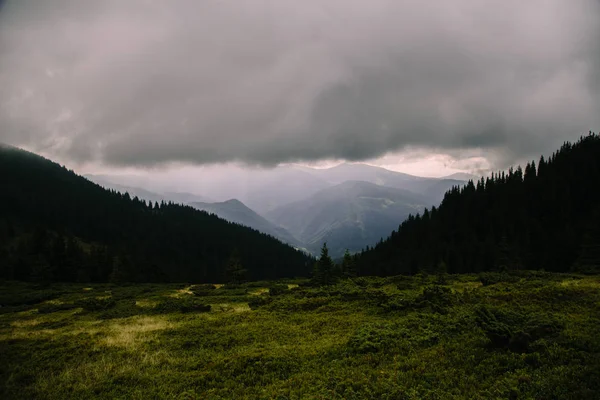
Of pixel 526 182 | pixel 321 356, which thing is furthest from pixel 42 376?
pixel 526 182

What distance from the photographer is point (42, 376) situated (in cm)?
1587

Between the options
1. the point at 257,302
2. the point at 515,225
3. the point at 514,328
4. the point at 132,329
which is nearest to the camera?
the point at 514,328

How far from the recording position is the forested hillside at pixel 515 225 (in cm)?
6675

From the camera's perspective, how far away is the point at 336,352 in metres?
16.4

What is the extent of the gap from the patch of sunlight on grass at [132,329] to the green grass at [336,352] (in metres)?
0.11

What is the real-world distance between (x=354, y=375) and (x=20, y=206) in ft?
784

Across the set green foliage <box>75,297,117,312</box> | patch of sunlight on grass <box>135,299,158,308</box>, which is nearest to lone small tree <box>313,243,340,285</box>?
patch of sunlight on grass <box>135,299,158,308</box>

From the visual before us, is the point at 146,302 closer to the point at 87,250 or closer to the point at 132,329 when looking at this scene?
the point at 132,329

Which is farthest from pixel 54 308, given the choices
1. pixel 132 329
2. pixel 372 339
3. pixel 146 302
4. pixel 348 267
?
pixel 348 267

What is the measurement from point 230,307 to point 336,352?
1944cm

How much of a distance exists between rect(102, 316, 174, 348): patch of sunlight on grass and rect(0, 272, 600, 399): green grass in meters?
0.11

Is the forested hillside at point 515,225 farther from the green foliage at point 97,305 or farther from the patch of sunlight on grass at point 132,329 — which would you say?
the green foliage at point 97,305

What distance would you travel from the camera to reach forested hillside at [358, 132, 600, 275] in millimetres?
66750

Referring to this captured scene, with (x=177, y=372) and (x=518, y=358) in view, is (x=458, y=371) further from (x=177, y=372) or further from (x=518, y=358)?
(x=177, y=372)
